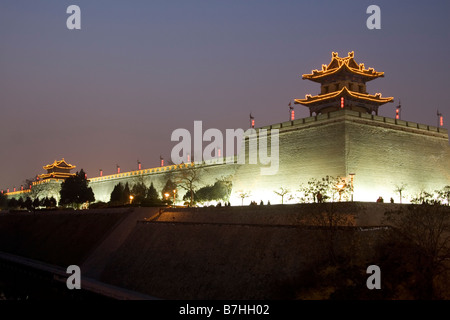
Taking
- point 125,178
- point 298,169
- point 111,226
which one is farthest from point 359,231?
point 125,178

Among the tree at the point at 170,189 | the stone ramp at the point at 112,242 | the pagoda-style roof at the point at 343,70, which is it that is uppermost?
the pagoda-style roof at the point at 343,70

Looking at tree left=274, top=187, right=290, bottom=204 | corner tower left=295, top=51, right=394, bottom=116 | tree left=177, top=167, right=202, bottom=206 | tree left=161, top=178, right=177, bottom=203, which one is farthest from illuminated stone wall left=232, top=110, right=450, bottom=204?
tree left=161, top=178, right=177, bottom=203

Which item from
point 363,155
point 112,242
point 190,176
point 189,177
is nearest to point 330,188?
point 363,155

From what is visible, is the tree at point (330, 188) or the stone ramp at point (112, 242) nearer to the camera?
the tree at point (330, 188)

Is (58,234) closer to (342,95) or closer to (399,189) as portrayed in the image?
(342,95)

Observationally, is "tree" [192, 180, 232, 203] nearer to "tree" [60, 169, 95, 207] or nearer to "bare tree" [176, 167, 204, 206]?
"bare tree" [176, 167, 204, 206]

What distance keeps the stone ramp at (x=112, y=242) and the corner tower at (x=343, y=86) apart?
562 inches

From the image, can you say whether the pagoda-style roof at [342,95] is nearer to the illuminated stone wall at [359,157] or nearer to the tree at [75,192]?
the illuminated stone wall at [359,157]

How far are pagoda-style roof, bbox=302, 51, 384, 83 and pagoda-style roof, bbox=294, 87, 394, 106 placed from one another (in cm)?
142

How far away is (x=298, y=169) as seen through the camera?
31.7 m

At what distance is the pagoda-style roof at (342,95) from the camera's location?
34562 mm

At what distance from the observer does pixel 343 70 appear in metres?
35.5

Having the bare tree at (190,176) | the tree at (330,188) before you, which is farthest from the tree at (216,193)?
the tree at (330,188)
